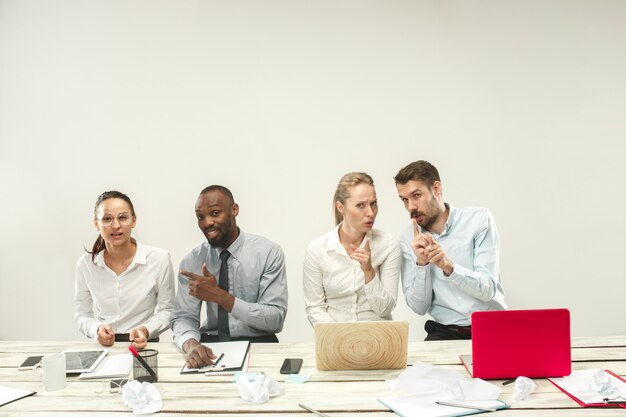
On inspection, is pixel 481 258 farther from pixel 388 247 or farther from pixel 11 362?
pixel 11 362

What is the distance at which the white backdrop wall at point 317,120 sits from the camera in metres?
3.74

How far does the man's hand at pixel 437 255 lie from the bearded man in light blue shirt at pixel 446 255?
11 centimetres

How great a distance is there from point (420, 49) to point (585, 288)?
2015 millimetres

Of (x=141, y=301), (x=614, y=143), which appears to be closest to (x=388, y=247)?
(x=141, y=301)

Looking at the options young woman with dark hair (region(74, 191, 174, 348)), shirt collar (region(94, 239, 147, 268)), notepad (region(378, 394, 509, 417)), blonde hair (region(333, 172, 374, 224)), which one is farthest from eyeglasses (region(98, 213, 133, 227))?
notepad (region(378, 394, 509, 417))

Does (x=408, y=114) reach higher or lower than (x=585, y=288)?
higher

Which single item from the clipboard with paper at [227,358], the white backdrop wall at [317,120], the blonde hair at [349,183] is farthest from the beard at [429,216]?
the clipboard with paper at [227,358]

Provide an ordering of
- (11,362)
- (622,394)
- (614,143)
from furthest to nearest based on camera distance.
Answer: (614,143) → (11,362) → (622,394)

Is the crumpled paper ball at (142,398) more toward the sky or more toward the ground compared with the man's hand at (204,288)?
more toward the ground

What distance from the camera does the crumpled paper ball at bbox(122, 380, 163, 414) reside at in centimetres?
154

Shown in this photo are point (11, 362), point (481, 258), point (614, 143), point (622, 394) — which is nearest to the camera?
point (622, 394)

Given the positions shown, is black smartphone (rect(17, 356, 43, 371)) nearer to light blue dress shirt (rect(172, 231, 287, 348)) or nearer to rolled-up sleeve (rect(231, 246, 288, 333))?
light blue dress shirt (rect(172, 231, 287, 348))

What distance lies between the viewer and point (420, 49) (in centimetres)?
378

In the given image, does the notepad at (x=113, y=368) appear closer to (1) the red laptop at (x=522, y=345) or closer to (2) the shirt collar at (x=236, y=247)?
(2) the shirt collar at (x=236, y=247)
